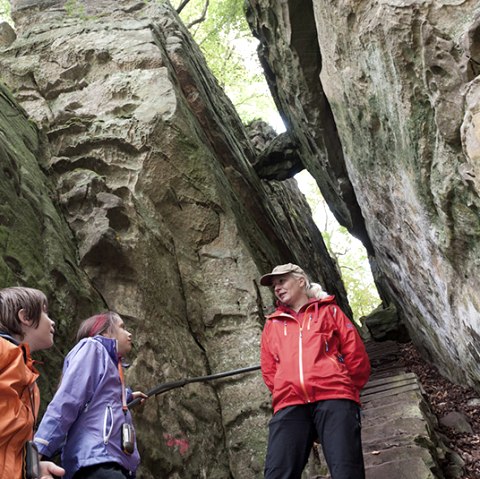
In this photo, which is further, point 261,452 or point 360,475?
point 261,452

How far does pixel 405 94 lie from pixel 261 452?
3822mm

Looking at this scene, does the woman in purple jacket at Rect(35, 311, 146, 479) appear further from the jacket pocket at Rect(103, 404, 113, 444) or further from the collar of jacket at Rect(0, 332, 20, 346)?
the collar of jacket at Rect(0, 332, 20, 346)

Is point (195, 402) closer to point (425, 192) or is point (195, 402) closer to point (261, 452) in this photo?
point (261, 452)

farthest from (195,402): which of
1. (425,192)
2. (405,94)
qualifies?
(405,94)

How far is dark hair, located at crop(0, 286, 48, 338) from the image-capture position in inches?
105

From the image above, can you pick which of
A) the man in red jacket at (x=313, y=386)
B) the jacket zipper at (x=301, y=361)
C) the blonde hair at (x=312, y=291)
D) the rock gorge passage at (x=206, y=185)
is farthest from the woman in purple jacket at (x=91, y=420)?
the blonde hair at (x=312, y=291)

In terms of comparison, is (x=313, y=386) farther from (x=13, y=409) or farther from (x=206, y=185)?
(x=206, y=185)

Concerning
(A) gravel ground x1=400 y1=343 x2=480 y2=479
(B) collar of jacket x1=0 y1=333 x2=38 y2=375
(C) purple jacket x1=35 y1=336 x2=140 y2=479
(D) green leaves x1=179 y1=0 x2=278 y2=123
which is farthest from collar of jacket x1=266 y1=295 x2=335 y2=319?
(D) green leaves x1=179 y1=0 x2=278 y2=123

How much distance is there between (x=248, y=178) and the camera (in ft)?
36.4

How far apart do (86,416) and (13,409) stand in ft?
2.44

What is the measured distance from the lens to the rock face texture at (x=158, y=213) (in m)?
5.43

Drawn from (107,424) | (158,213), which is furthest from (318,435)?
(158,213)

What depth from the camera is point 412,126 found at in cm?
480

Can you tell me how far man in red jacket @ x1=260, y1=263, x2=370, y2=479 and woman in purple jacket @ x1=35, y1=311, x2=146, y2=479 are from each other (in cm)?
118
